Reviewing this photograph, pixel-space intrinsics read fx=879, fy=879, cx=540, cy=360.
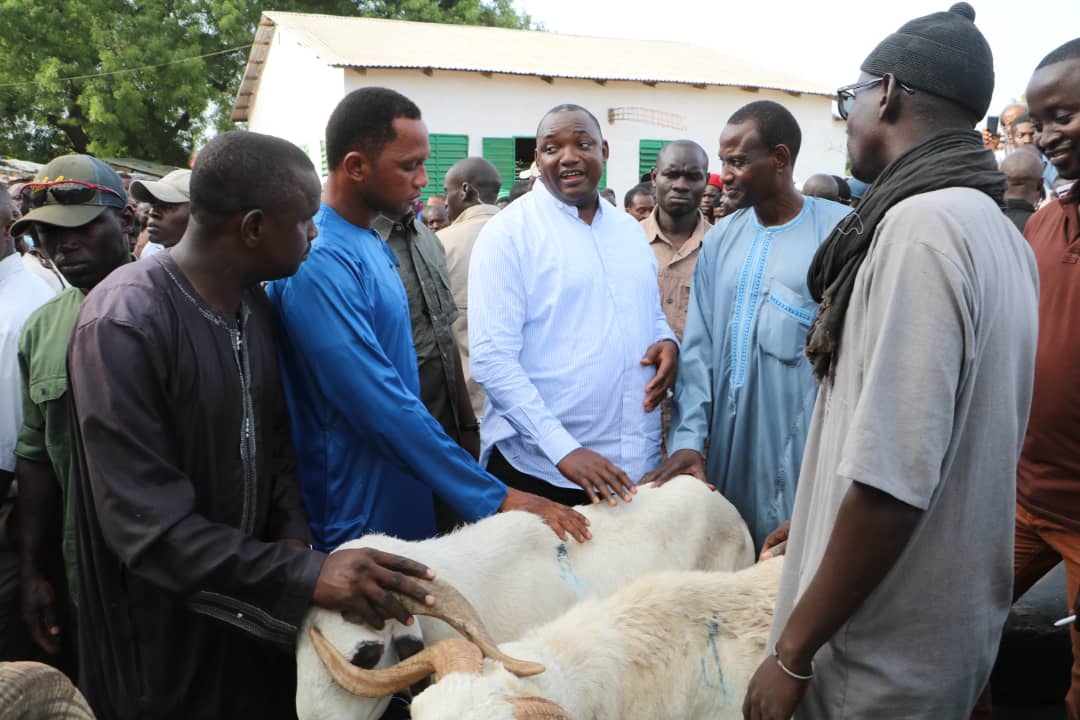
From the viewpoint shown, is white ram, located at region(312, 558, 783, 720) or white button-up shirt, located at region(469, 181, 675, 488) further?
white button-up shirt, located at region(469, 181, 675, 488)

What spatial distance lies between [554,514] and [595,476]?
28cm

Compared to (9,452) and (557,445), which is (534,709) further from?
(9,452)

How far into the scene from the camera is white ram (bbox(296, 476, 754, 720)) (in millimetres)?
2312

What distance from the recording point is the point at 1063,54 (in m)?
3.35

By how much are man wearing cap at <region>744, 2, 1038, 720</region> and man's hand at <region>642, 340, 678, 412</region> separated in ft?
5.10

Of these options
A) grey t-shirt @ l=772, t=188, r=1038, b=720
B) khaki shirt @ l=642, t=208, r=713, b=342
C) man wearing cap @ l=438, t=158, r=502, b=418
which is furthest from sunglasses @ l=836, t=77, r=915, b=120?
khaki shirt @ l=642, t=208, r=713, b=342

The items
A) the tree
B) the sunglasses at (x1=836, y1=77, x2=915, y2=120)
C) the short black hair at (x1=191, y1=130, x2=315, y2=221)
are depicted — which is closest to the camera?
the sunglasses at (x1=836, y1=77, x2=915, y2=120)

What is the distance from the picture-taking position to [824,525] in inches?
77.3

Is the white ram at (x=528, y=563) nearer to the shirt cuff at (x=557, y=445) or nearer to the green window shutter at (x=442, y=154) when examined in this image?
the shirt cuff at (x=557, y=445)

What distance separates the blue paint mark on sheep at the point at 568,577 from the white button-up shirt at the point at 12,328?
2092 millimetres

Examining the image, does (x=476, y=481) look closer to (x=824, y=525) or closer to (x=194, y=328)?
(x=194, y=328)


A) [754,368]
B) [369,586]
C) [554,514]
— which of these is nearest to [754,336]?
[754,368]

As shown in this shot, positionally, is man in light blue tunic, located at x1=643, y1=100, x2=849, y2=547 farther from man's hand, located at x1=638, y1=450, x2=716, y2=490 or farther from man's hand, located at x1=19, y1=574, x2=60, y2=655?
man's hand, located at x1=19, y1=574, x2=60, y2=655

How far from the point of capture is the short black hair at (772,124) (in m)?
3.74
